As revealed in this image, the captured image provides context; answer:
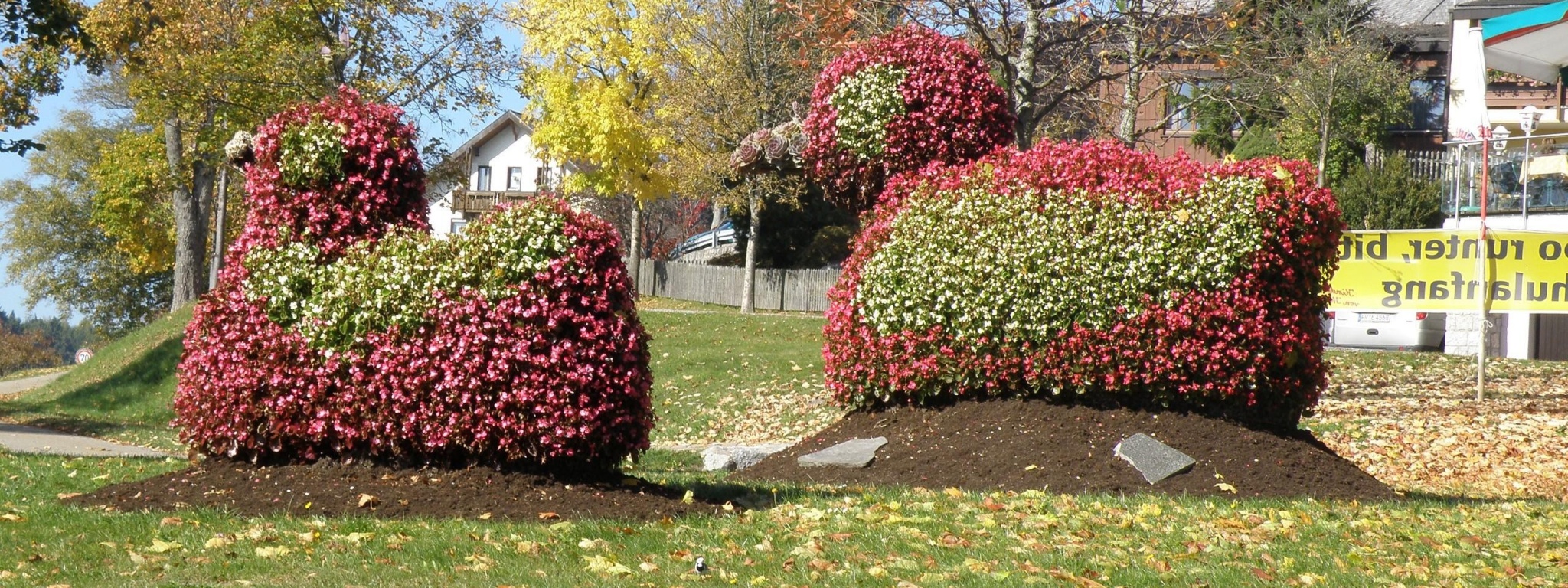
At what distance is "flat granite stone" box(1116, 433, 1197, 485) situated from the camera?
871 centimetres

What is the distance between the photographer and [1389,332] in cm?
2458

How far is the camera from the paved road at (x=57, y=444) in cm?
1339

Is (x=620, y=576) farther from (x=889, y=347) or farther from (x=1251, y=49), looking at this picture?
(x=1251, y=49)

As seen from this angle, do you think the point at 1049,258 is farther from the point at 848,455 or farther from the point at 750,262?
the point at 750,262

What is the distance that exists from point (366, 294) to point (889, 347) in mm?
3954

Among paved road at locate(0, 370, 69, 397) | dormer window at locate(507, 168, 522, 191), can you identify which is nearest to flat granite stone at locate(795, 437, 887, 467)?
paved road at locate(0, 370, 69, 397)

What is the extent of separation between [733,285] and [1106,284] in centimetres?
2806

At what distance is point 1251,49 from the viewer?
14211 millimetres

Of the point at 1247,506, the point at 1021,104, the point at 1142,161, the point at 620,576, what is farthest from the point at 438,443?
the point at 1021,104

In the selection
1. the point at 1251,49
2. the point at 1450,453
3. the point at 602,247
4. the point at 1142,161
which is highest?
the point at 1251,49

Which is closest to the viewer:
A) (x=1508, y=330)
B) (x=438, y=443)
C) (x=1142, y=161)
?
(x=438, y=443)

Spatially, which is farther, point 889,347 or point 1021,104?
point 1021,104

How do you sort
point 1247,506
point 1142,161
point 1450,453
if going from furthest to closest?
point 1450,453 < point 1142,161 < point 1247,506

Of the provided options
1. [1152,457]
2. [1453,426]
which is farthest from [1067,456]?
[1453,426]
